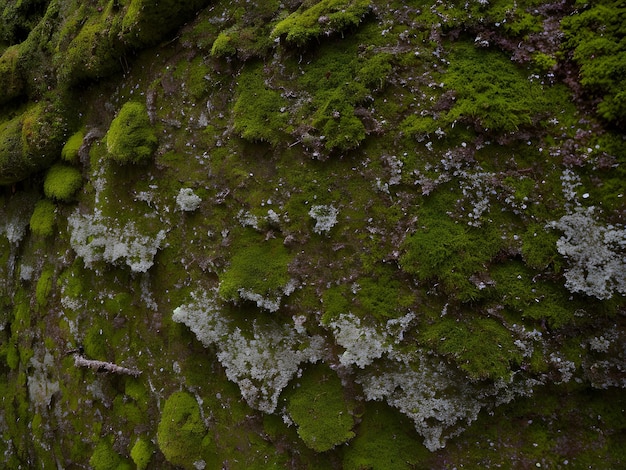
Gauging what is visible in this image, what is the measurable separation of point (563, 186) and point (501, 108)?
1.68m

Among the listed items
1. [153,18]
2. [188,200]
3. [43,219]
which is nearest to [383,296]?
[188,200]

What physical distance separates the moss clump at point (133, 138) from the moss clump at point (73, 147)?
1.75m

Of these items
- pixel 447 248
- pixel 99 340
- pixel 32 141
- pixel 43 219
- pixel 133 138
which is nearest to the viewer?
pixel 447 248

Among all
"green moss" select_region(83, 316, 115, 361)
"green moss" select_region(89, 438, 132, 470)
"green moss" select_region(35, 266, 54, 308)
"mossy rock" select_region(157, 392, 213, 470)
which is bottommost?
"green moss" select_region(89, 438, 132, 470)

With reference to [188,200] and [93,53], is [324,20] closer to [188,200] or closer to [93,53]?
[188,200]

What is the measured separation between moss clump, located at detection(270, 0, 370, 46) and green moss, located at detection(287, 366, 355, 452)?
21.4ft

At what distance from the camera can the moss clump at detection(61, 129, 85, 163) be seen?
10469 mm

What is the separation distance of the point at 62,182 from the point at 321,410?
350 inches

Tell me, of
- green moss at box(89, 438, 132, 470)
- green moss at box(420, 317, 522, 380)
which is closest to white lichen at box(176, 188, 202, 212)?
green moss at box(420, 317, 522, 380)

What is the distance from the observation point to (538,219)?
6691mm

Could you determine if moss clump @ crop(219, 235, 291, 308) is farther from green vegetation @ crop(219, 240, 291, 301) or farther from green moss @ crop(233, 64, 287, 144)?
green moss @ crop(233, 64, 287, 144)

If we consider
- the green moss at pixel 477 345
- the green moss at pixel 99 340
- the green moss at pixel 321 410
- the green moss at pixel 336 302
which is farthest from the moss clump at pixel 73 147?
the green moss at pixel 477 345

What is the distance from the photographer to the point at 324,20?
7.73m

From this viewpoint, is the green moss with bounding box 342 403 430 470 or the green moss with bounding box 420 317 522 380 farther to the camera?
the green moss with bounding box 342 403 430 470
